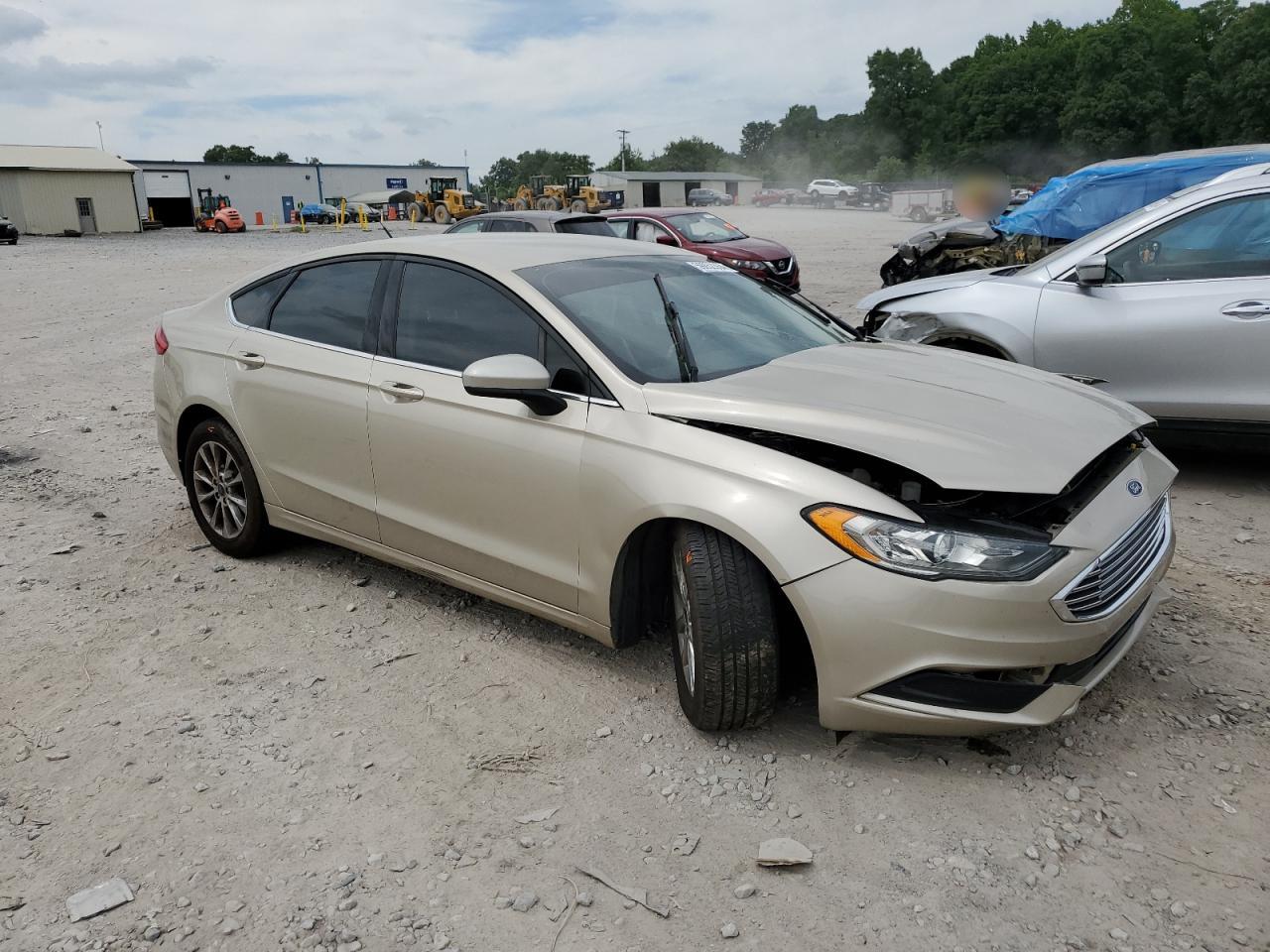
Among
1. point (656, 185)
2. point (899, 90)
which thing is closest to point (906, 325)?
point (656, 185)

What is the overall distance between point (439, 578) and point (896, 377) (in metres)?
1.95

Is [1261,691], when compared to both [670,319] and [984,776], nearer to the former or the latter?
[984,776]

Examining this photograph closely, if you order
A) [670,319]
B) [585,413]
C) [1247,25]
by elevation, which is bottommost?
[585,413]

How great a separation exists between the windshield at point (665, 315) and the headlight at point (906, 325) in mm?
2003

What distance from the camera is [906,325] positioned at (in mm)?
6309

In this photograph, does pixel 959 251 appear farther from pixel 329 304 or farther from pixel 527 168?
pixel 527 168

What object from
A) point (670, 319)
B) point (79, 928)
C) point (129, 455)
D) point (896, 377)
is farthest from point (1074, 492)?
point (129, 455)

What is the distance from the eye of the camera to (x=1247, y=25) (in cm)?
6372

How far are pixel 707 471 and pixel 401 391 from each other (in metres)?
1.47

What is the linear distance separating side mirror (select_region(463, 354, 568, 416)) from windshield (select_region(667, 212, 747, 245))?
11.9m

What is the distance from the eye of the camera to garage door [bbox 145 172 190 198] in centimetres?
5766

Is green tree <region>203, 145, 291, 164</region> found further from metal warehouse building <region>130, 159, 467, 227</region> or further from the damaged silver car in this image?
the damaged silver car

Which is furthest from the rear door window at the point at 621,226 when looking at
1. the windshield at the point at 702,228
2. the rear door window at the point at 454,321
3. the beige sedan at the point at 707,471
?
the rear door window at the point at 454,321

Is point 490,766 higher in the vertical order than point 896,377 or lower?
lower
